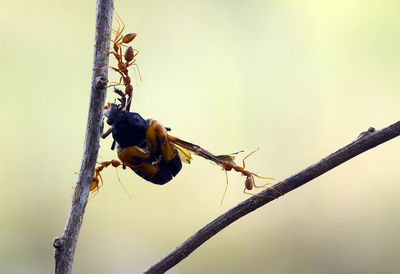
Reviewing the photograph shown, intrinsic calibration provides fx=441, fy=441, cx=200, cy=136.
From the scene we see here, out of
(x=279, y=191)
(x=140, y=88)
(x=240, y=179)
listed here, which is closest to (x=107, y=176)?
(x=140, y=88)

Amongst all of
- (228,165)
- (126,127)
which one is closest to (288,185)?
(228,165)

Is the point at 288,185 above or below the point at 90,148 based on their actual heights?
below

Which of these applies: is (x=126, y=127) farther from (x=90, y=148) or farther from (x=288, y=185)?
(x=288, y=185)

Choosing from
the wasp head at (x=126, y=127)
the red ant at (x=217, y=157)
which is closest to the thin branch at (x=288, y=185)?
the red ant at (x=217, y=157)

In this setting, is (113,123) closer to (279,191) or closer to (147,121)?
(147,121)

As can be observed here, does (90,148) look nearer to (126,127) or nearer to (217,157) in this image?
(126,127)

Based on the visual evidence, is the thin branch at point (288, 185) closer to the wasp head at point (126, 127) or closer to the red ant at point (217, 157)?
the red ant at point (217, 157)
